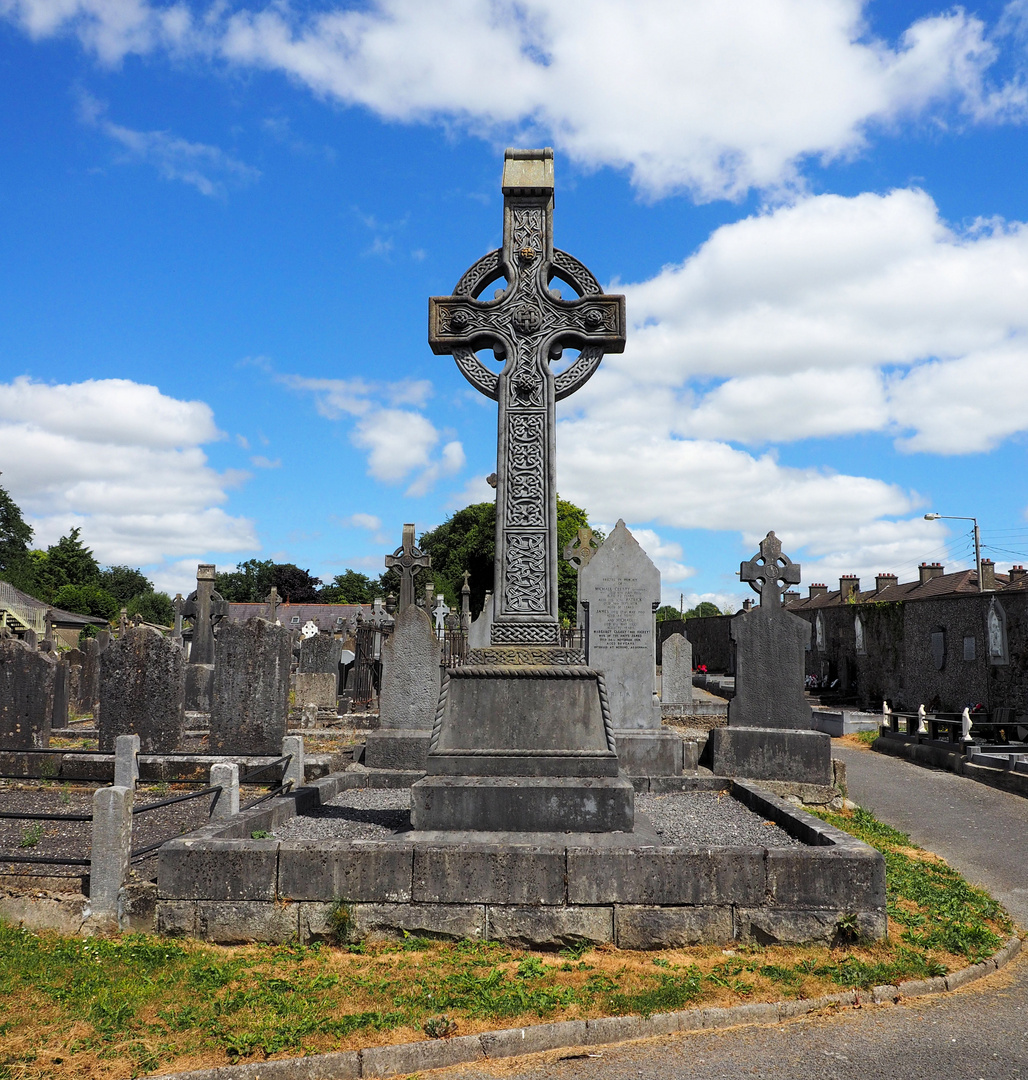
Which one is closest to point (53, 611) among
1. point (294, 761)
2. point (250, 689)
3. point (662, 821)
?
point (250, 689)

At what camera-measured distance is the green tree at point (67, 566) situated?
7194 cm

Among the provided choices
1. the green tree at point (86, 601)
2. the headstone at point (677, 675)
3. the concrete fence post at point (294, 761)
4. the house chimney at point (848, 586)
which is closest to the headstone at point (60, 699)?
the concrete fence post at point (294, 761)

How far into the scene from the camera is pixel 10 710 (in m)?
10.4

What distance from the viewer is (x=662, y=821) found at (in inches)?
265

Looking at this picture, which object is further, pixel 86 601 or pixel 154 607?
pixel 154 607

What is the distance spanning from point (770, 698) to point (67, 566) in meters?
77.1

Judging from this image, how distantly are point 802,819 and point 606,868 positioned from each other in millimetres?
2072

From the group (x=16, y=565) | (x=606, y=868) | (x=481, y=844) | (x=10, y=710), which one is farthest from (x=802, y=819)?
(x=16, y=565)

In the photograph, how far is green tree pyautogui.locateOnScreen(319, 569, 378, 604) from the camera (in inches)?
3856

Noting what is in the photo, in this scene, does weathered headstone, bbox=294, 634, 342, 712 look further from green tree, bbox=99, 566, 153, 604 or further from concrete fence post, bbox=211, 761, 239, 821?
green tree, bbox=99, 566, 153, 604

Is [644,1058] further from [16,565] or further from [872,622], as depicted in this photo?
[16,565]

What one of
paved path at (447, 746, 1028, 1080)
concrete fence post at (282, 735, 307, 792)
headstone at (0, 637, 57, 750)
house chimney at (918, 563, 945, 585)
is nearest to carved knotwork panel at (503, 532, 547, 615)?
paved path at (447, 746, 1028, 1080)

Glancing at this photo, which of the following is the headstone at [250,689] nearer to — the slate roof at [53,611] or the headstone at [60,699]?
the headstone at [60,699]

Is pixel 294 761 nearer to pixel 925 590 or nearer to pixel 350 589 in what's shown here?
pixel 925 590
